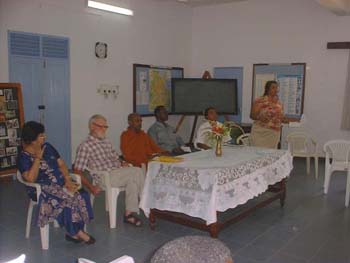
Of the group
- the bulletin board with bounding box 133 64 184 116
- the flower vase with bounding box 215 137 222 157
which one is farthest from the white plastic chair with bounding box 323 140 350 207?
the bulletin board with bounding box 133 64 184 116

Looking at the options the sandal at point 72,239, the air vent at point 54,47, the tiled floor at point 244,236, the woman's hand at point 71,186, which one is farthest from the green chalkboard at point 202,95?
the sandal at point 72,239

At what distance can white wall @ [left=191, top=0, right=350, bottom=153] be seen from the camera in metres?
6.98

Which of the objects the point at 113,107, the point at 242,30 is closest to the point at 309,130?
the point at 242,30

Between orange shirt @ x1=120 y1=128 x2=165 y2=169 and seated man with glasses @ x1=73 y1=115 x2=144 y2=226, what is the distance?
1.39 feet

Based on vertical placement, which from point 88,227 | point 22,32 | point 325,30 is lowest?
point 88,227

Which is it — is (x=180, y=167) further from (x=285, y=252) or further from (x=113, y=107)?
(x=113, y=107)

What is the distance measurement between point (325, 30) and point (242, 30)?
1.65m

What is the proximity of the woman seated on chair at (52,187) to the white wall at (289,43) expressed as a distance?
213 inches

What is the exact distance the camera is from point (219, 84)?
299 inches

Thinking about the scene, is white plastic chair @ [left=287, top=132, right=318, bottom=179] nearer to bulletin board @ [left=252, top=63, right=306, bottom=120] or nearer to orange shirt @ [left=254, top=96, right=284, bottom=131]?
orange shirt @ [left=254, top=96, right=284, bottom=131]

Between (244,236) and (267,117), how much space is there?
6.28 feet

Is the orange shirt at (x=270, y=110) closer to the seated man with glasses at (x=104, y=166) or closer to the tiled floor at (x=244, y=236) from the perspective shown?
the tiled floor at (x=244, y=236)

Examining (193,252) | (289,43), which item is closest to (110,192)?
(193,252)

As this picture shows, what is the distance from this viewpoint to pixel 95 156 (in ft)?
11.9
